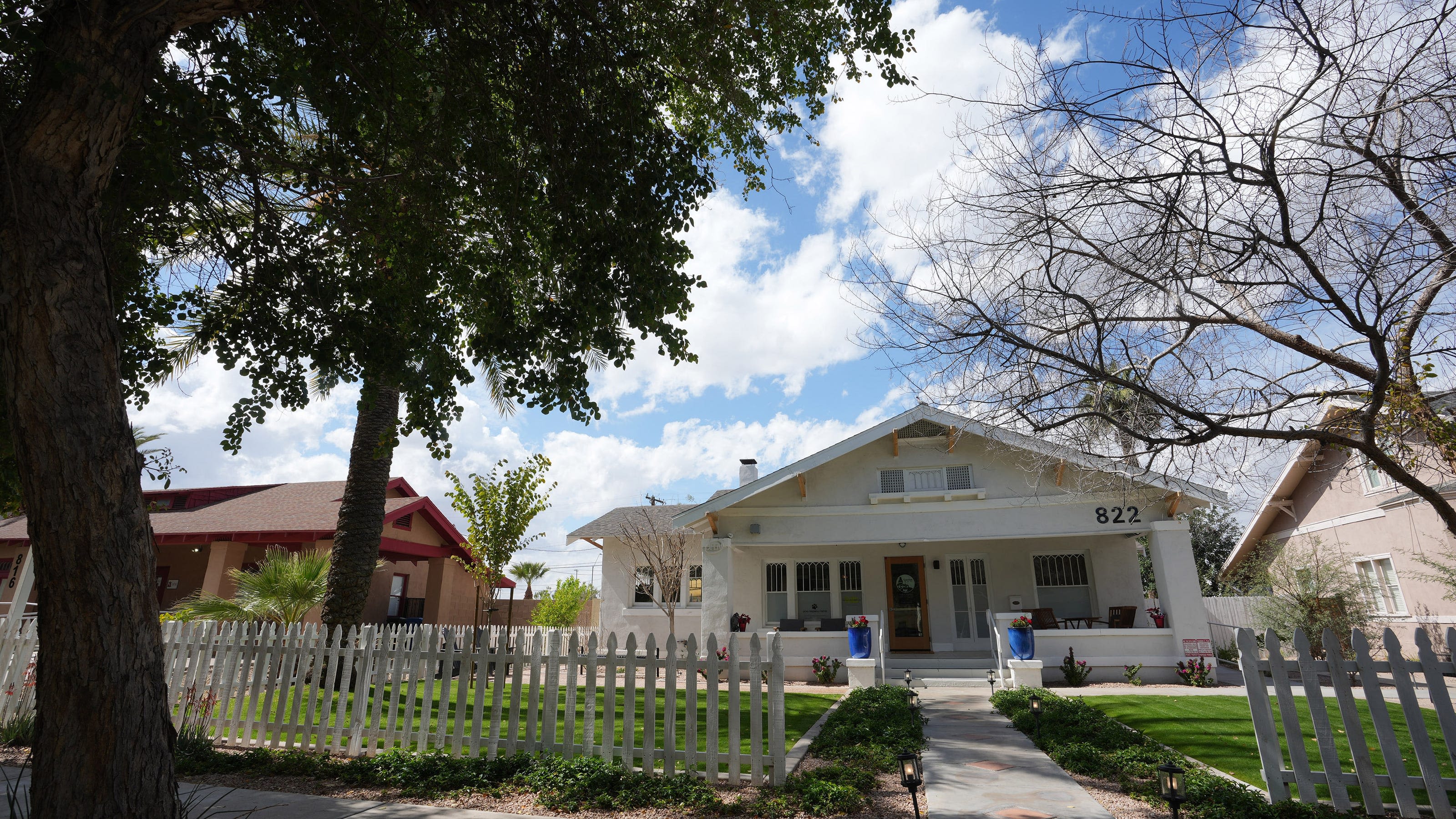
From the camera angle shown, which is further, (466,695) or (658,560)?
(658,560)

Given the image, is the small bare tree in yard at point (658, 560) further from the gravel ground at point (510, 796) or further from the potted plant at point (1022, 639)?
the gravel ground at point (510, 796)

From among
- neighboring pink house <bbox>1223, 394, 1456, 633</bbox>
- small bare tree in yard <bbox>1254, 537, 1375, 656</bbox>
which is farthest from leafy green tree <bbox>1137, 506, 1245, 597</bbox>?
small bare tree in yard <bbox>1254, 537, 1375, 656</bbox>

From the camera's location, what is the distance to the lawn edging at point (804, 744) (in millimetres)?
6520

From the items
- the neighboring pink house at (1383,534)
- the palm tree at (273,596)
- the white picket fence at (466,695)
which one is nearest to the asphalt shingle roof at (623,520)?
Answer: the palm tree at (273,596)

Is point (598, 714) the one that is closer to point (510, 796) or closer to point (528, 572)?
point (510, 796)

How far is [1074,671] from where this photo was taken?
13.2 metres

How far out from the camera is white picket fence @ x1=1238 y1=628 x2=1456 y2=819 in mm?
5211

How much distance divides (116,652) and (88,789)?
0.63 meters

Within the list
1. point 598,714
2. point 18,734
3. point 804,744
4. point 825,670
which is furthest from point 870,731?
point 18,734

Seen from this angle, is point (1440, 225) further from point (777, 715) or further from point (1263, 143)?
point (777, 715)

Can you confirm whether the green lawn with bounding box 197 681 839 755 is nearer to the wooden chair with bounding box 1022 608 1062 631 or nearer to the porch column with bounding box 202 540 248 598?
the wooden chair with bounding box 1022 608 1062 631

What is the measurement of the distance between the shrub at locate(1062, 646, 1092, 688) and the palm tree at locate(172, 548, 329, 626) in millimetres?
13692

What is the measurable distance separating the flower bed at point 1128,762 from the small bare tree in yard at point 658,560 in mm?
9153

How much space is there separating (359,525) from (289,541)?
9069mm
